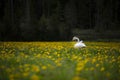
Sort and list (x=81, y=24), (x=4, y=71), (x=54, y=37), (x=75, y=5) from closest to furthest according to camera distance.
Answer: (x=4, y=71)
(x=54, y=37)
(x=81, y=24)
(x=75, y=5)

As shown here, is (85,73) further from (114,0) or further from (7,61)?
(114,0)

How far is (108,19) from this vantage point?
59125mm

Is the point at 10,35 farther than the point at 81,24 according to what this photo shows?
No

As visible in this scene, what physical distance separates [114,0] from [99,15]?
10.7 metres

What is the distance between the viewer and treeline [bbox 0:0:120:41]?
27.0 m

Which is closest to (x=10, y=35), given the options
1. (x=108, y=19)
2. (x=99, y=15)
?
(x=99, y=15)

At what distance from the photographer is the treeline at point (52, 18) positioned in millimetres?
27000

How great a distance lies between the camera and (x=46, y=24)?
28844mm

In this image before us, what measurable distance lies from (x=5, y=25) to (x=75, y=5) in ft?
139

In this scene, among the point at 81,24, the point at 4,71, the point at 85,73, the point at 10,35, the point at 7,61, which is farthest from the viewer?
the point at 81,24

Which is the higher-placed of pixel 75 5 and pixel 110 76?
pixel 75 5

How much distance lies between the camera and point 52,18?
2988 cm

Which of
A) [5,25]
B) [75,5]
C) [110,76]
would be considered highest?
[75,5]

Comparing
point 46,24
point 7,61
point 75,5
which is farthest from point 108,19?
point 7,61
